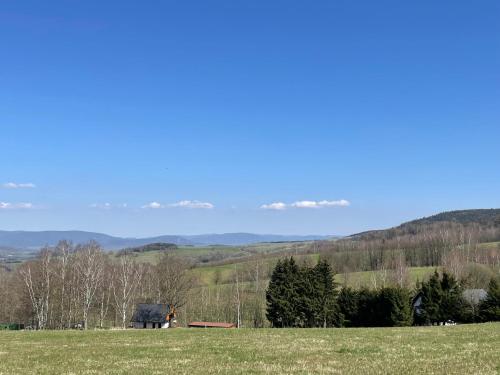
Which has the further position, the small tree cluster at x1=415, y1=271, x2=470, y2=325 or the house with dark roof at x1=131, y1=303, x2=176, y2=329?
the house with dark roof at x1=131, y1=303, x2=176, y2=329

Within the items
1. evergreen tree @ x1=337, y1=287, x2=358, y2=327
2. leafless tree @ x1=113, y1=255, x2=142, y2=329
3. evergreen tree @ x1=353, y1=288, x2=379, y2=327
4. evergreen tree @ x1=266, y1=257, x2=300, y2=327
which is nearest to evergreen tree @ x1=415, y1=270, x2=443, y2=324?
evergreen tree @ x1=353, y1=288, x2=379, y2=327

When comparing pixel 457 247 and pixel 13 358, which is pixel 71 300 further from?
pixel 457 247

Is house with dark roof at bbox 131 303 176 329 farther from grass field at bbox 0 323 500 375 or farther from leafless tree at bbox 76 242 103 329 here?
grass field at bbox 0 323 500 375

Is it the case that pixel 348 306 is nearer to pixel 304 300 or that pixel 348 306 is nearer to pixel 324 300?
pixel 324 300

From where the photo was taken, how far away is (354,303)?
8456 cm

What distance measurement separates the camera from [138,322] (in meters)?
95.8

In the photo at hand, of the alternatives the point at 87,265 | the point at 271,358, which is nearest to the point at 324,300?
the point at 87,265

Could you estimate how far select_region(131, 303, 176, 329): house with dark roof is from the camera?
3652 inches

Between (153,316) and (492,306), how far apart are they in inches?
2326

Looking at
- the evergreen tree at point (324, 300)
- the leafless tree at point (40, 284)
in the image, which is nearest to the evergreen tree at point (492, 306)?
the evergreen tree at point (324, 300)

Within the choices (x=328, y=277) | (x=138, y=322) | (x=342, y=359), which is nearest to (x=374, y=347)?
(x=342, y=359)

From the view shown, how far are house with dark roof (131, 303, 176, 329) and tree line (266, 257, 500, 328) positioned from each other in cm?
2109

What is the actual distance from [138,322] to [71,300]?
13.3 meters

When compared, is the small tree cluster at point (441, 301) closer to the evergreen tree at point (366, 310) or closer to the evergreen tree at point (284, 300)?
the evergreen tree at point (366, 310)
